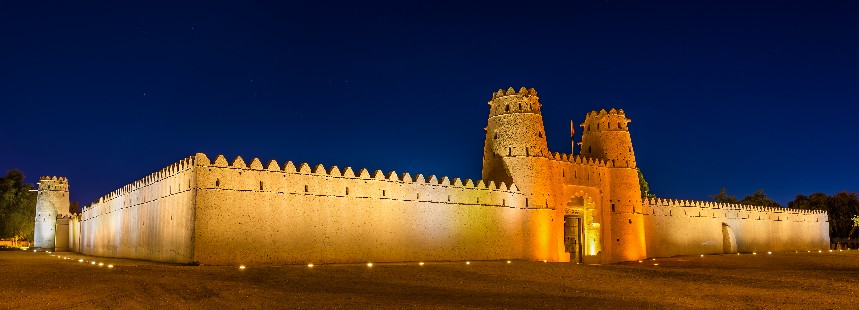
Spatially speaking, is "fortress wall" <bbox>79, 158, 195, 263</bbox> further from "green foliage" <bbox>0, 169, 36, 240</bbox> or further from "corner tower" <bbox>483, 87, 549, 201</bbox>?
"green foliage" <bbox>0, 169, 36, 240</bbox>

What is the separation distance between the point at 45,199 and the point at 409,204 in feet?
115

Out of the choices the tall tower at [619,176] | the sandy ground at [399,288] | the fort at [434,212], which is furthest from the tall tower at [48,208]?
the tall tower at [619,176]

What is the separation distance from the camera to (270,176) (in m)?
21.9

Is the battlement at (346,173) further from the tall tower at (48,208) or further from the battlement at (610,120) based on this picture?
the tall tower at (48,208)

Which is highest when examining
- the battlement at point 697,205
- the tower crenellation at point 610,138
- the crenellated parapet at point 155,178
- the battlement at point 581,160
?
the tower crenellation at point 610,138

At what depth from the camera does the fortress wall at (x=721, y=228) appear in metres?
38.6

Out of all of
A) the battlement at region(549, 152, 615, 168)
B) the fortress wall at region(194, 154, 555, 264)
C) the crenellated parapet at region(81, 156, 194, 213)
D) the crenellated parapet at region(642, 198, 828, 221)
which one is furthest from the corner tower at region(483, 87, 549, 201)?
the crenellated parapet at region(81, 156, 194, 213)

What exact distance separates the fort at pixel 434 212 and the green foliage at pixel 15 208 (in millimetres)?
13764

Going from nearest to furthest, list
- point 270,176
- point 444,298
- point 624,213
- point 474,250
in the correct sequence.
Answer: point 444,298, point 270,176, point 474,250, point 624,213

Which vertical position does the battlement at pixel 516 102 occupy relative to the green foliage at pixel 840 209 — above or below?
Result: above

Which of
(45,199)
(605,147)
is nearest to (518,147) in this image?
(605,147)

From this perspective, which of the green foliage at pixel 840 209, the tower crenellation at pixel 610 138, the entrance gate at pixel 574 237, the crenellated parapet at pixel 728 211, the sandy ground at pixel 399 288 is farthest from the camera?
the green foliage at pixel 840 209

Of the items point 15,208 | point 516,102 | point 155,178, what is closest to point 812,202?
point 516,102

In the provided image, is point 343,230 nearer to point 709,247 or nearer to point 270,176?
point 270,176
